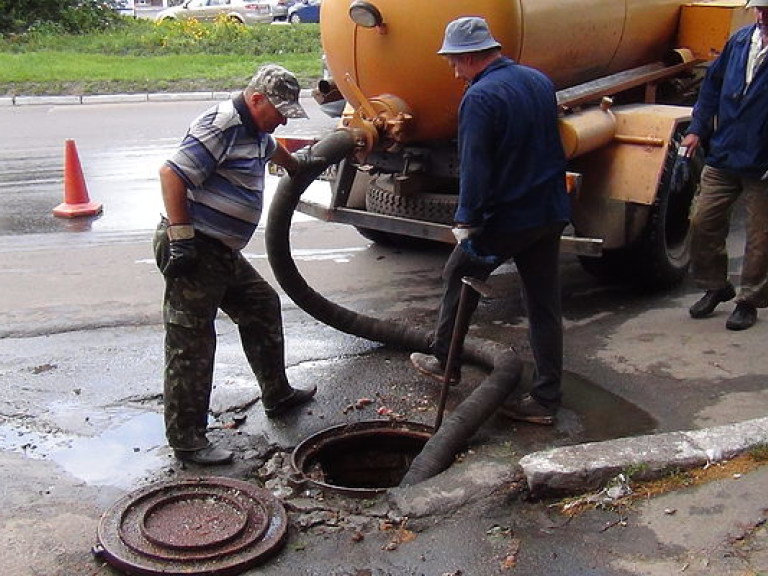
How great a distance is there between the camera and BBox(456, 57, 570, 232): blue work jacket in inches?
175

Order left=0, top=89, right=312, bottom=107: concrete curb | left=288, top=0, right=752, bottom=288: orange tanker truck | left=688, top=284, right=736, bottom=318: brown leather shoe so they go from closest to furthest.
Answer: left=288, top=0, right=752, bottom=288: orange tanker truck
left=688, top=284, right=736, bottom=318: brown leather shoe
left=0, top=89, right=312, bottom=107: concrete curb

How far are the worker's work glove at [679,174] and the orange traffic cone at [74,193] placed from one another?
Result: 203 inches

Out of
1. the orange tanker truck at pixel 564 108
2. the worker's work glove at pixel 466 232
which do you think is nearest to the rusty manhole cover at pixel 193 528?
the worker's work glove at pixel 466 232

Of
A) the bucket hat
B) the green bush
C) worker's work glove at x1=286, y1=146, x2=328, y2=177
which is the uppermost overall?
the bucket hat

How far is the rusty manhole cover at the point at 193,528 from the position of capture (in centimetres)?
367

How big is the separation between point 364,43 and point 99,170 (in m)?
6.31

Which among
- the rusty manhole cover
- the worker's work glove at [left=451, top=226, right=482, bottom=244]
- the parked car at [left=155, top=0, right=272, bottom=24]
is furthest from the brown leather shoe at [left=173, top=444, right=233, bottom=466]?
the parked car at [left=155, top=0, right=272, bottom=24]

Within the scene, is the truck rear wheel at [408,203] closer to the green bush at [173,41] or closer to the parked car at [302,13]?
the green bush at [173,41]

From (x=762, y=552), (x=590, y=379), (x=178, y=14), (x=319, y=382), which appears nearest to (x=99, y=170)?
(x=319, y=382)

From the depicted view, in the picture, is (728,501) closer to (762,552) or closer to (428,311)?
(762,552)

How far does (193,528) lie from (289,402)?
4.08 ft

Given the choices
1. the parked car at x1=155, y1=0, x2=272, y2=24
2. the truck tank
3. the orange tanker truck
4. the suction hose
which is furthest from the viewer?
the parked car at x1=155, y1=0, x2=272, y2=24

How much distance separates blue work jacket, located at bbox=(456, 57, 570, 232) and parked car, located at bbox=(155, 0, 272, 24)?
90.6 ft

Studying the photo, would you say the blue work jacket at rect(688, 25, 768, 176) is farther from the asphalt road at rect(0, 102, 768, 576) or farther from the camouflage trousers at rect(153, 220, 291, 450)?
the camouflage trousers at rect(153, 220, 291, 450)
